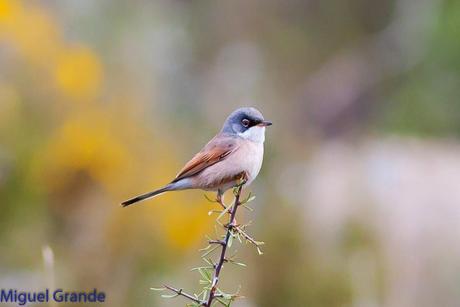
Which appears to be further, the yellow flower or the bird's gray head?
the yellow flower

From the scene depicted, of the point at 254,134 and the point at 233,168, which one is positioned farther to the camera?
the point at 254,134

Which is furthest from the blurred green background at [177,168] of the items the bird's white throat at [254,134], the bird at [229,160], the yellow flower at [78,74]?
the bird's white throat at [254,134]

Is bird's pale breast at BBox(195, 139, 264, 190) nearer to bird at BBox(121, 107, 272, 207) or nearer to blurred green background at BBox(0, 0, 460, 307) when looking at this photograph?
bird at BBox(121, 107, 272, 207)

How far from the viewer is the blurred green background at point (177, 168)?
5.70m

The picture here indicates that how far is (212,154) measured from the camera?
3916mm

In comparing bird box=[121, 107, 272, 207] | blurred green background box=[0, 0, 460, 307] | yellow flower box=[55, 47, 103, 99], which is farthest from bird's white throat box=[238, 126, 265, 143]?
yellow flower box=[55, 47, 103, 99]

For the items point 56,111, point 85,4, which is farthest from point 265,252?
point 85,4

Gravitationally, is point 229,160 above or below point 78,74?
below

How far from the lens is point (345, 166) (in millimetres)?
9438

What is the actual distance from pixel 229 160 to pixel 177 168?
10.1 feet

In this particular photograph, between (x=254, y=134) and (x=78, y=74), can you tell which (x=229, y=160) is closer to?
(x=254, y=134)

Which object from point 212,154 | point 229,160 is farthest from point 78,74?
point 229,160

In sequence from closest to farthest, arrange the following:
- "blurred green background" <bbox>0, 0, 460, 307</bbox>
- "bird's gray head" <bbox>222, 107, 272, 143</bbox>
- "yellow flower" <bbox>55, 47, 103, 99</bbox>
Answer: "bird's gray head" <bbox>222, 107, 272, 143</bbox> < "blurred green background" <bbox>0, 0, 460, 307</bbox> < "yellow flower" <bbox>55, 47, 103, 99</bbox>

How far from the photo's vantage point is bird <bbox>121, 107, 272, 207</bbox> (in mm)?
3738
